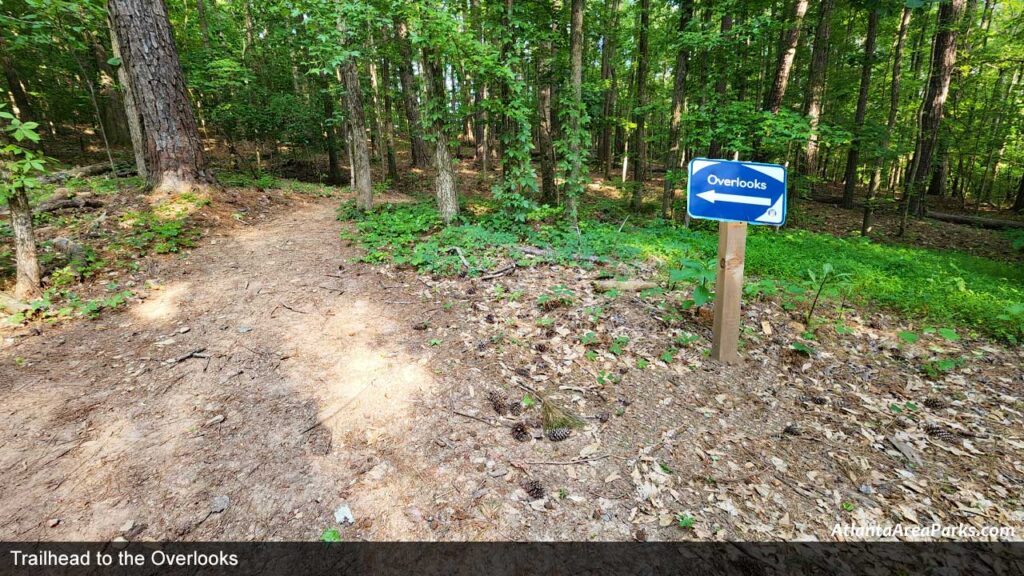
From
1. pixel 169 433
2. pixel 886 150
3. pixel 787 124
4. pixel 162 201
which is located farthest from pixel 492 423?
pixel 886 150

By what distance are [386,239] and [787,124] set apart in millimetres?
8563

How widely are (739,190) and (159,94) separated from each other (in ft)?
33.4

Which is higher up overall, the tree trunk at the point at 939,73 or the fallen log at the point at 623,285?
the tree trunk at the point at 939,73

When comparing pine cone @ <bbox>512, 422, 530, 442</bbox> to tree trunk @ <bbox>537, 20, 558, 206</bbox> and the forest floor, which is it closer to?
the forest floor

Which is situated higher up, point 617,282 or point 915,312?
point 617,282

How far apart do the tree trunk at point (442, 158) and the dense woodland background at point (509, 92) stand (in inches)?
1.7

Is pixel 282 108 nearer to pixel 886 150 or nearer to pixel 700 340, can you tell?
pixel 700 340

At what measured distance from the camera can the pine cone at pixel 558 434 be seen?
3.11m

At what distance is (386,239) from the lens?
7074 millimetres

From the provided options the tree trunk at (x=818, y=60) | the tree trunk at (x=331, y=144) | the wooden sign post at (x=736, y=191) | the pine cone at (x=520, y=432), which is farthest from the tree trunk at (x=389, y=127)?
the pine cone at (x=520, y=432)

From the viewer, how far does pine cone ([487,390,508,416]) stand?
3389 mm

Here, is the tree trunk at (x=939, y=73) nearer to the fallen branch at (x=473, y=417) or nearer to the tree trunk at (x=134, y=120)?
the fallen branch at (x=473, y=417)
